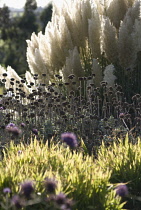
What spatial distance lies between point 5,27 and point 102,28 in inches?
796

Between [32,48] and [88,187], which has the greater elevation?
[32,48]

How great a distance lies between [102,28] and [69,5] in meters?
1.33

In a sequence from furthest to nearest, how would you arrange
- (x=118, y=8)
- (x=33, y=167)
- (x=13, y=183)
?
(x=118, y=8), (x=33, y=167), (x=13, y=183)

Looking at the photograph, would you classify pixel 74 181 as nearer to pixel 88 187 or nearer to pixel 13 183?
pixel 88 187

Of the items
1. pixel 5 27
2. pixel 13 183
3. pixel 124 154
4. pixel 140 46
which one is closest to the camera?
pixel 13 183

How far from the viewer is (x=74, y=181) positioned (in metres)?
2.78

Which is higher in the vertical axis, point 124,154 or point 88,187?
point 124,154

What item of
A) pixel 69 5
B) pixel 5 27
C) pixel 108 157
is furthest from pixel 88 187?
pixel 5 27

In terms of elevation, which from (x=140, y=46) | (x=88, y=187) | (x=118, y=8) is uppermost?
(x=118, y=8)

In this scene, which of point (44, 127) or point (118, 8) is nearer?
point (44, 127)

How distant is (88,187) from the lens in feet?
9.21

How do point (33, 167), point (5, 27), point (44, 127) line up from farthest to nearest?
point (5, 27)
point (44, 127)
point (33, 167)

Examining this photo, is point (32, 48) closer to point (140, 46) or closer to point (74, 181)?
point (140, 46)

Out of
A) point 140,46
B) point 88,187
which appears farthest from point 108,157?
point 140,46
